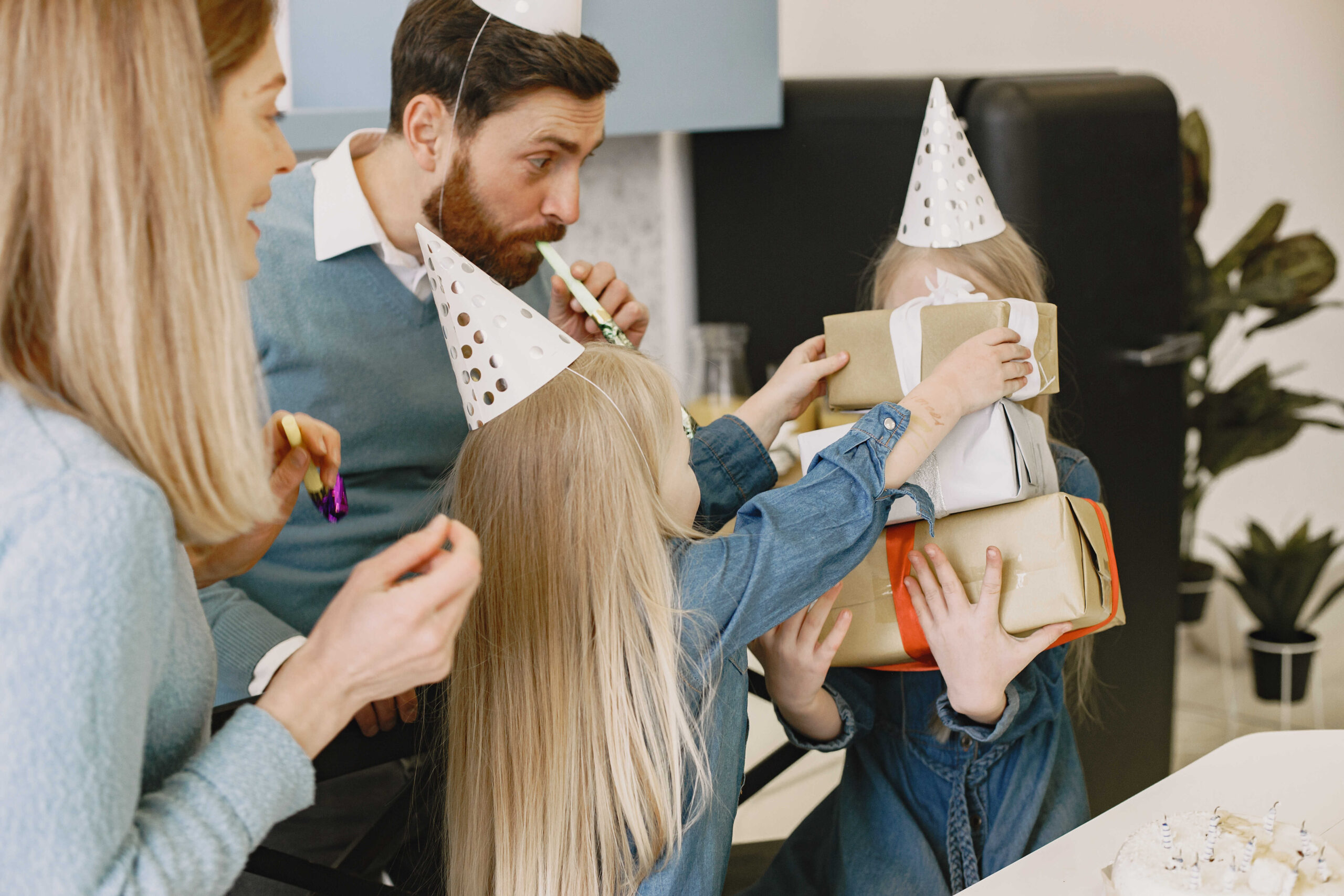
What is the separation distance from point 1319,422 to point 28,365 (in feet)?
7.49

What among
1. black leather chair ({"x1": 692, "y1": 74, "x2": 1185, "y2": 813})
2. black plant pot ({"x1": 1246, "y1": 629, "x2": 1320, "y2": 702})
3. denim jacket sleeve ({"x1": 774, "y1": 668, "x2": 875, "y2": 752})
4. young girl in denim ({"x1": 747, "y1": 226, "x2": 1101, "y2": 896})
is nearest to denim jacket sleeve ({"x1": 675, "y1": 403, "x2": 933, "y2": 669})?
young girl in denim ({"x1": 747, "y1": 226, "x2": 1101, "y2": 896})

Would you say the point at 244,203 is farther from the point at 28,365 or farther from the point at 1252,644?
the point at 1252,644

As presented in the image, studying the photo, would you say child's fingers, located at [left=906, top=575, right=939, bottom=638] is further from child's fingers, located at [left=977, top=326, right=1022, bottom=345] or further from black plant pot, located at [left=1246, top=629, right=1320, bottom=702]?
black plant pot, located at [left=1246, top=629, right=1320, bottom=702]

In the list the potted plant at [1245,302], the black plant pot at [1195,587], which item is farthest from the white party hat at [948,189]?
the black plant pot at [1195,587]

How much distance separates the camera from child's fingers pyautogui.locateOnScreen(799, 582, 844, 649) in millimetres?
981

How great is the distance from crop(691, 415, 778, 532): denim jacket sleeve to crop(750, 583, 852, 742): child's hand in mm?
167

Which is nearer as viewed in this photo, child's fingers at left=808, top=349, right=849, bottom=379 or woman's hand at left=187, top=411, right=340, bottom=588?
woman's hand at left=187, top=411, right=340, bottom=588

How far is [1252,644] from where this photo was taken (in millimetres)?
2369

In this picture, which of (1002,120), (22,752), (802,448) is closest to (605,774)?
(802,448)

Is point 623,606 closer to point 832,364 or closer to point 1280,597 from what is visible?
point 832,364

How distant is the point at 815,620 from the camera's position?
98cm

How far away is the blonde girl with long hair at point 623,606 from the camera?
0.88 metres

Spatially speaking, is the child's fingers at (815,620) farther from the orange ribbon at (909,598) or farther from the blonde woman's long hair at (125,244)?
the blonde woman's long hair at (125,244)

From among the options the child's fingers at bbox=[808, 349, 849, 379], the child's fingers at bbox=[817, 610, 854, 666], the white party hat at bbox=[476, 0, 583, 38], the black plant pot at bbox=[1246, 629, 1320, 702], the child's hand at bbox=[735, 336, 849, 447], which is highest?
the white party hat at bbox=[476, 0, 583, 38]
